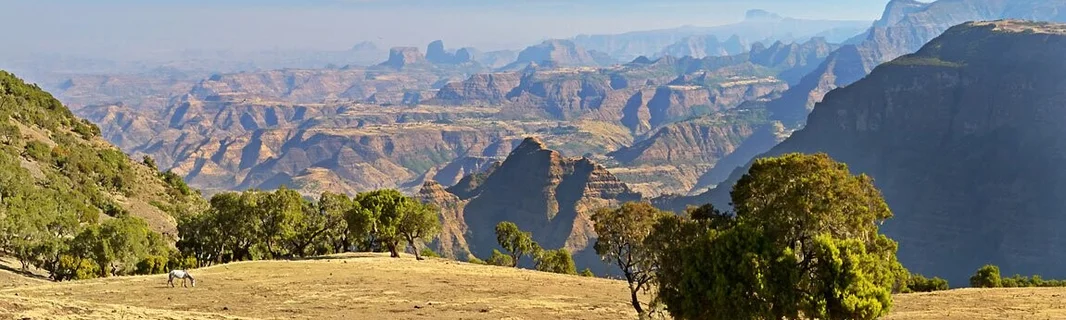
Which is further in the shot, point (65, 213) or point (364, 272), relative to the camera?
point (65, 213)

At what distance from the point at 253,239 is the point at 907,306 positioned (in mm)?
Result: 71095

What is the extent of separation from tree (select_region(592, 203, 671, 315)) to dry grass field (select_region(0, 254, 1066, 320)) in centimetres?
490

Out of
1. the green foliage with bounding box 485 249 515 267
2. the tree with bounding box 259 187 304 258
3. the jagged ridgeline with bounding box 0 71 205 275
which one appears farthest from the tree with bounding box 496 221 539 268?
the jagged ridgeline with bounding box 0 71 205 275

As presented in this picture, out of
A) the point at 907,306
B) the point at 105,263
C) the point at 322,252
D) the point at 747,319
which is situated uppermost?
the point at 747,319

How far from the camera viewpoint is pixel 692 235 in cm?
3912

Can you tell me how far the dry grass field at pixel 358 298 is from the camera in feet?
136

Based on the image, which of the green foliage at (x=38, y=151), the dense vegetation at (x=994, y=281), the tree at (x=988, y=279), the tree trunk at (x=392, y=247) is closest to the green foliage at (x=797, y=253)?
the tree trunk at (x=392, y=247)

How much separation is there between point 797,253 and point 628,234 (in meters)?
12.0

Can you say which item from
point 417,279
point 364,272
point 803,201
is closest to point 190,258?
point 364,272

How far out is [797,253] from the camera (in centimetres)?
3416

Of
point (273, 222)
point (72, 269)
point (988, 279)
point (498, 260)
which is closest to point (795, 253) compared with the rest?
point (273, 222)

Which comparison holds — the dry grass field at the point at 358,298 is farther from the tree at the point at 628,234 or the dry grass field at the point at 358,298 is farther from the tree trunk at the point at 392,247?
the tree trunk at the point at 392,247

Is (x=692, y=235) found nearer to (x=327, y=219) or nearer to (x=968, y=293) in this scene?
(x=968, y=293)

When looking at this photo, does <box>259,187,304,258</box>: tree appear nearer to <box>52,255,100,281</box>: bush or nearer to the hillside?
<box>52,255,100,281</box>: bush
